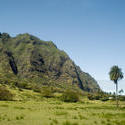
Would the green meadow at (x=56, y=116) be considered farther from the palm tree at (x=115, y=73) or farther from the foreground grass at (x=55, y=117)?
the palm tree at (x=115, y=73)

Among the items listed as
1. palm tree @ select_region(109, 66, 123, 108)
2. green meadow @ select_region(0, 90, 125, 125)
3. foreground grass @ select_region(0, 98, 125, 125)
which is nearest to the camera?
foreground grass @ select_region(0, 98, 125, 125)

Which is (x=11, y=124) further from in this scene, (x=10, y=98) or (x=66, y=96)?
(x=66, y=96)

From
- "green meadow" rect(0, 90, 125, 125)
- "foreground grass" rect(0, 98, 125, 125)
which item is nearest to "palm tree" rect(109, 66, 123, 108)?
"green meadow" rect(0, 90, 125, 125)

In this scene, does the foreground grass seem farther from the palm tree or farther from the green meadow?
the palm tree

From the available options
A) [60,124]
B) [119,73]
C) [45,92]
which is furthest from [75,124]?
[45,92]

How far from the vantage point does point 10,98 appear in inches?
4043

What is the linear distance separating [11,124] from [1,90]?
83.0 metres

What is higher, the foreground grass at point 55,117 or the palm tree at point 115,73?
the palm tree at point 115,73

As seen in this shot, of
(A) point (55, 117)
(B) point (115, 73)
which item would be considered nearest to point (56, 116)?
(A) point (55, 117)

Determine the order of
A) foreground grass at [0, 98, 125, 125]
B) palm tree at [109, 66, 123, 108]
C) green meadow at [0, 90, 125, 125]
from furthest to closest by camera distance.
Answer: palm tree at [109, 66, 123, 108], green meadow at [0, 90, 125, 125], foreground grass at [0, 98, 125, 125]

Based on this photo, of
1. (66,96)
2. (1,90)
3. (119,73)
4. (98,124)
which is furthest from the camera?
(66,96)

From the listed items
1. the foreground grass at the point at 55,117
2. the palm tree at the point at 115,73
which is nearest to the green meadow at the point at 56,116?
the foreground grass at the point at 55,117

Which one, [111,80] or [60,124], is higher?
[111,80]

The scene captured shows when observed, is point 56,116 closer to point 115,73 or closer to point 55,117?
point 55,117
